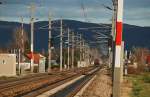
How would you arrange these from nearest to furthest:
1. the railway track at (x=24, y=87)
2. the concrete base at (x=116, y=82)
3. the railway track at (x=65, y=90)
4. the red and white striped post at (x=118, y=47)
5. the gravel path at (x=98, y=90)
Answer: the red and white striped post at (x=118, y=47) → the concrete base at (x=116, y=82) → the railway track at (x=24, y=87) → the railway track at (x=65, y=90) → the gravel path at (x=98, y=90)

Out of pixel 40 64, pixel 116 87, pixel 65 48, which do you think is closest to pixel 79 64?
pixel 65 48

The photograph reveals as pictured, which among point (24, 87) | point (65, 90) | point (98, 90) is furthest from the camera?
point (24, 87)

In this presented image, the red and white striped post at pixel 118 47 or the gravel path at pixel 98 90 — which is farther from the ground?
the red and white striped post at pixel 118 47

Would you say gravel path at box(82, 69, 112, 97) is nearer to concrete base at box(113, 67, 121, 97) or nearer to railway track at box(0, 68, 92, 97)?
railway track at box(0, 68, 92, 97)

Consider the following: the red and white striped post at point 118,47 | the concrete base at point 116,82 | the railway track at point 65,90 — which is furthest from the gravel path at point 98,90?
the red and white striped post at point 118,47

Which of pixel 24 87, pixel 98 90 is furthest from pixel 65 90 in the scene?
pixel 24 87

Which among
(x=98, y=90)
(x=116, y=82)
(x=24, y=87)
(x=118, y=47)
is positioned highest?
(x=118, y=47)

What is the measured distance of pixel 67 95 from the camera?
34.6 m

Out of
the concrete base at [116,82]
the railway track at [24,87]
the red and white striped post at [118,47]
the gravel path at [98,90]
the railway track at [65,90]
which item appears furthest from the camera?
the gravel path at [98,90]

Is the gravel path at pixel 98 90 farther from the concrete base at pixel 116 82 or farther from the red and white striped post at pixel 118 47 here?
the red and white striped post at pixel 118 47

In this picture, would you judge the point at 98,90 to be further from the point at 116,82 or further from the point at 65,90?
the point at 116,82

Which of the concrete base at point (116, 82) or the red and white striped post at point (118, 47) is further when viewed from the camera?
the concrete base at point (116, 82)

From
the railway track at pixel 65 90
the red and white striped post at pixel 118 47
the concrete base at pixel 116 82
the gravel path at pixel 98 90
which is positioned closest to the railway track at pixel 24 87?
the railway track at pixel 65 90

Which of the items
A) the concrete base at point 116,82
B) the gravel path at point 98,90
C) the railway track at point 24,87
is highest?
the concrete base at point 116,82
